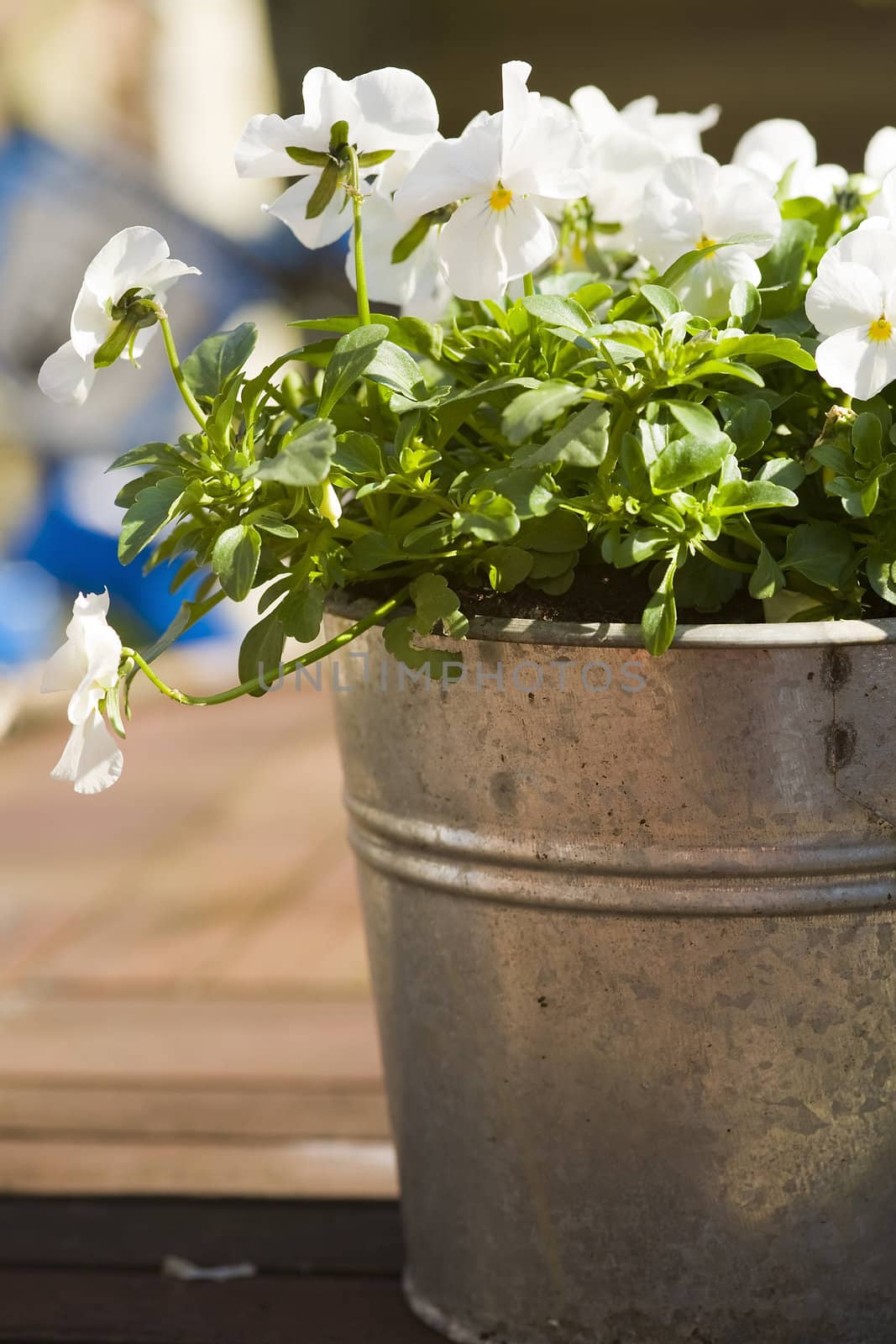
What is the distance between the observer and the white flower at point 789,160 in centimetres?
87

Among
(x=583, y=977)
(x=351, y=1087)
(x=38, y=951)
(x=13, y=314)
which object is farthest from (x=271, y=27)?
(x=583, y=977)

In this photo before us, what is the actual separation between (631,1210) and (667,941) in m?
0.15

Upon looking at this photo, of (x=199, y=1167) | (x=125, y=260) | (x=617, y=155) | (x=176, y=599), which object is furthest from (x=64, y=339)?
(x=125, y=260)

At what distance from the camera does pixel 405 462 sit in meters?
0.67

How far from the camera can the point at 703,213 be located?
2.40 feet

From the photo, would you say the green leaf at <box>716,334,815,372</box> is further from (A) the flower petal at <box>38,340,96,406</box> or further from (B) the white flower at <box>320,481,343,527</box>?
(A) the flower petal at <box>38,340,96,406</box>

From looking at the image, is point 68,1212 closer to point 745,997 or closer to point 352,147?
point 745,997

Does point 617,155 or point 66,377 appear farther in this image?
point 617,155

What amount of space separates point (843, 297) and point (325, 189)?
0.78ft

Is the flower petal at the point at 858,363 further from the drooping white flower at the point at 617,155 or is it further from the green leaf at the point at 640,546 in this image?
the drooping white flower at the point at 617,155

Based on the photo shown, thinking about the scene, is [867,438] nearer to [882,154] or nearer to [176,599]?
[882,154]

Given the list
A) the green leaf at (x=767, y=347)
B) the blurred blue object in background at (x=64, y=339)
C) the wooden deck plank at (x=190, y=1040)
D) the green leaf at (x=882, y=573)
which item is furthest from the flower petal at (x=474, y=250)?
the blurred blue object in background at (x=64, y=339)

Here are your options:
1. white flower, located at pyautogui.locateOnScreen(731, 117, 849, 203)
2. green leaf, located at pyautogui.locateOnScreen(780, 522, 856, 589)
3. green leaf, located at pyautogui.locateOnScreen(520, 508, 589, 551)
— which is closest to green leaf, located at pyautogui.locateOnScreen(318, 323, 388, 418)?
green leaf, located at pyautogui.locateOnScreen(520, 508, 589, 551)

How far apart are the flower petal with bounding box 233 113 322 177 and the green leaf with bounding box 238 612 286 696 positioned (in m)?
0.21
